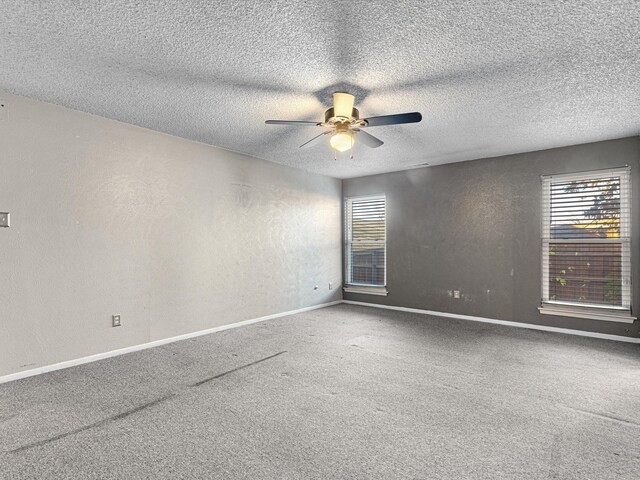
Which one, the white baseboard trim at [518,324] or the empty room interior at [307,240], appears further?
the white baseboard trim at [518,324]

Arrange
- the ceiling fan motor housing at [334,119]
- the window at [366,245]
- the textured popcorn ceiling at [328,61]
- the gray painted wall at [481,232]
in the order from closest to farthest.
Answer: the textured popcorn ceiling at [328,61], the ceiling fan motor housing at [334,119], the gray painted wall at [481,232], the window at [366,245]

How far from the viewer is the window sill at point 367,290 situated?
6215mm

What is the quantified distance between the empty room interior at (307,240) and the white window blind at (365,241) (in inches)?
15.7

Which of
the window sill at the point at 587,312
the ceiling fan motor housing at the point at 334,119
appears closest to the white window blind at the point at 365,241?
the window sill at the point at 587,312

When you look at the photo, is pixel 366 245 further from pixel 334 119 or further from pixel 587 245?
pixel 334 119

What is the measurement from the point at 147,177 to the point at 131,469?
3.03m

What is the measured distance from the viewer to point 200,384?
111 inches

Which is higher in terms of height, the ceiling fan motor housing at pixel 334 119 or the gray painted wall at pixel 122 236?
the ceiling fan motor housing at pixel 334 119

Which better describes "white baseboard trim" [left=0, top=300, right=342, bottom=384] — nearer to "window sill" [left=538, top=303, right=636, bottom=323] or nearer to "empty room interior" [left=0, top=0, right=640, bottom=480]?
"empty room interior" [left=0, top=0, right=640, bottom=480]

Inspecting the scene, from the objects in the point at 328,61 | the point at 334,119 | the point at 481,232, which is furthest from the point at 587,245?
the point at 328,61

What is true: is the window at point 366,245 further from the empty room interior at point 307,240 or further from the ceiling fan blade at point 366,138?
the ceiling fan blade at point 366,138

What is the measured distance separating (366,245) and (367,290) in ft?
2.81

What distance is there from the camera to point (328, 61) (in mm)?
2426

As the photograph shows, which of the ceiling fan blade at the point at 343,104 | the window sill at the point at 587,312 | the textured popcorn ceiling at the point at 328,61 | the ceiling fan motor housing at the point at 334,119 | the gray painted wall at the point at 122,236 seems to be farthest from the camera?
the window sill at the point at 587,312
